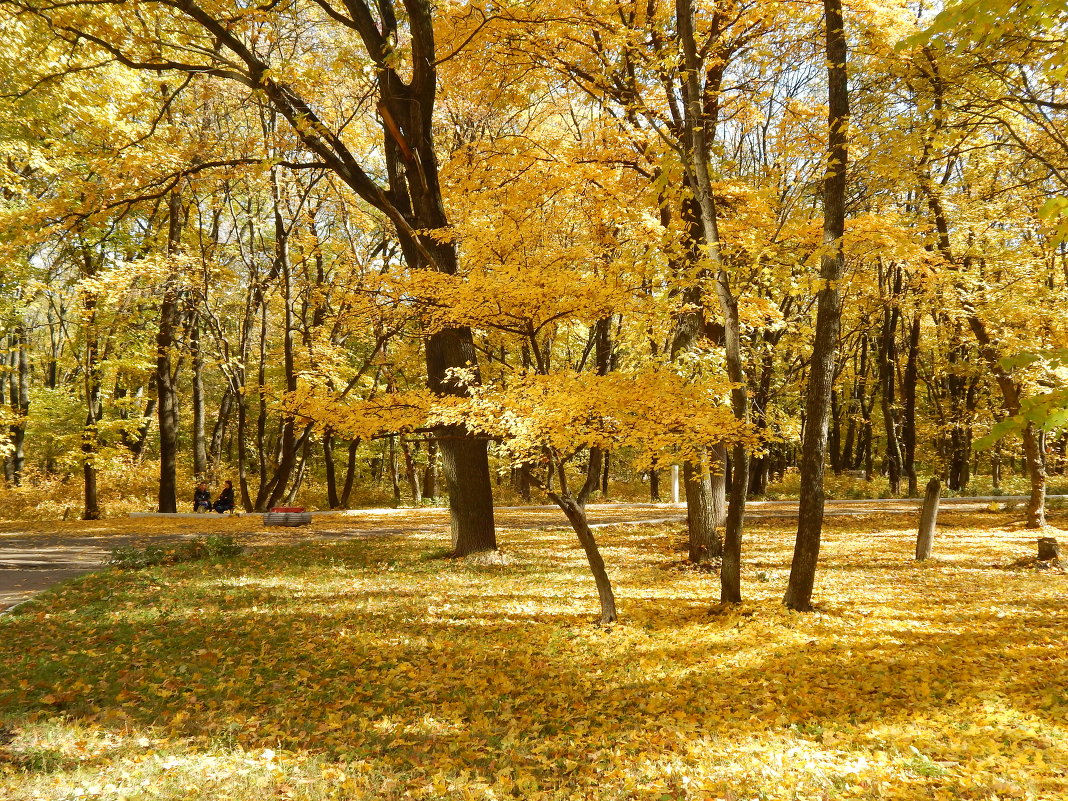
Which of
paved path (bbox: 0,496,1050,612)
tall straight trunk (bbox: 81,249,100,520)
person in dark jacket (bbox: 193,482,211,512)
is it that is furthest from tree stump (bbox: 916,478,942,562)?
tall straight trunk (bbox: 81,249,100,520)

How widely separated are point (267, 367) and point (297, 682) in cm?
2019

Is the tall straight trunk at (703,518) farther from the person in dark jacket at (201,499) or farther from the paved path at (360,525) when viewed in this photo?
the person in dark jacket at (201,499)

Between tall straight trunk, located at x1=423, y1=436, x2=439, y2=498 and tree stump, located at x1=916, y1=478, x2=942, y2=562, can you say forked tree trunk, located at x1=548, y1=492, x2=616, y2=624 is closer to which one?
tree stump, located at x1=916, y1=478, x2=942, y2=562

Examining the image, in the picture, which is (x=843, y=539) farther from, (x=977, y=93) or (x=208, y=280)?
(x=208, y=280)

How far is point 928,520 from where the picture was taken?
1200 cm

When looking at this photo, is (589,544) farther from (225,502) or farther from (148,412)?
(148,412)

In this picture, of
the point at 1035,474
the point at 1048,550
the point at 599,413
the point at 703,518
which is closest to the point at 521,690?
the point at 599,413

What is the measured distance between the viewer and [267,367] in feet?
78.7

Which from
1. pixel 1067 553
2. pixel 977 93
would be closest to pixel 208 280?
pixel 977 93

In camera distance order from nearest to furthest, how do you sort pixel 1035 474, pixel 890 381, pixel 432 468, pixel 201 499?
pixel 1035 474
pixel 201 499
pixel 890 381
pixel 432 468

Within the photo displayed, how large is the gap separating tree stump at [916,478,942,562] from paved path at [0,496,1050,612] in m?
6.29

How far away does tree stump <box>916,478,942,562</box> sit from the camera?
1168cm

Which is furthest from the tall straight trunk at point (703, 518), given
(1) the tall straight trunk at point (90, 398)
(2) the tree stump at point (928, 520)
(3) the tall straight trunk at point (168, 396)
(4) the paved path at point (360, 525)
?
(3) the tall straight trunk at point (168, 396)

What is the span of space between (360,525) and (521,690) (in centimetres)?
1211
